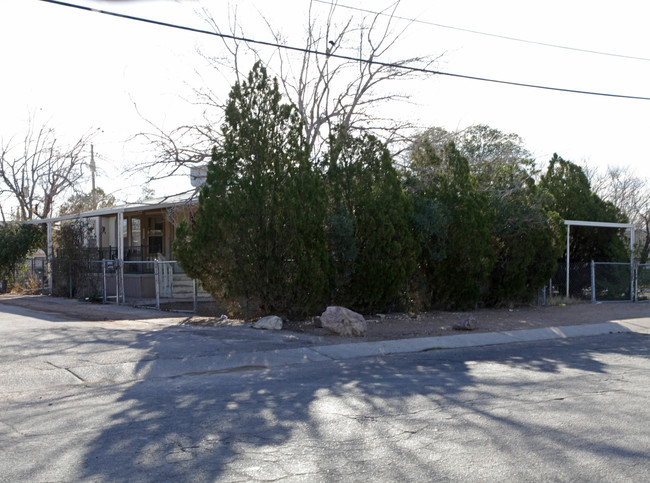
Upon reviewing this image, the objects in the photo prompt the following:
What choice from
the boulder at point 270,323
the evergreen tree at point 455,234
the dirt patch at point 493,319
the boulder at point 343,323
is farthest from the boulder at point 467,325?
the boulder at point 270,323

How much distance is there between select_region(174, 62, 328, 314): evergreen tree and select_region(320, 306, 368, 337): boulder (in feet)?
4.13

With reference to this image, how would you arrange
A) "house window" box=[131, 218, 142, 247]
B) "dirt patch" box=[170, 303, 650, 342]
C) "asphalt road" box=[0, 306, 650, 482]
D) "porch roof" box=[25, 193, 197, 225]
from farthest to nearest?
"house window" box=[131, 218, 142, 247]
"porch roof" box=[25, 193, 197, 225]
"dirt patch" box=[170, 303, 650, 342]
"asphalt road" box=[0, 306, 650, 482]

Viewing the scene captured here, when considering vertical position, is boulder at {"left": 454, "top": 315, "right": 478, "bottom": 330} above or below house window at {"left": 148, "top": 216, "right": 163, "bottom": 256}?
below

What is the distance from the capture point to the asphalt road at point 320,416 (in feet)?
15.7

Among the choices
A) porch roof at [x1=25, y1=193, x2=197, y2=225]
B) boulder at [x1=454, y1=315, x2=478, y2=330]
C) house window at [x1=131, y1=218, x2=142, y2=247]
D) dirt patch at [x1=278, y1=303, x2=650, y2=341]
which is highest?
porch roof at [x1=25, y1=193, x2=197, y2=225]

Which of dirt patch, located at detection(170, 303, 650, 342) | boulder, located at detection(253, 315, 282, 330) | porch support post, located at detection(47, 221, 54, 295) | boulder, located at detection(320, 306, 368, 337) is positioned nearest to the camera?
boulder, located at detection(320, 306, 368, 337)

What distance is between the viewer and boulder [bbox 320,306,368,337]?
41.0 feet

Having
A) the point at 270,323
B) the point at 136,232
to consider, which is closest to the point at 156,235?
the point at 136,232

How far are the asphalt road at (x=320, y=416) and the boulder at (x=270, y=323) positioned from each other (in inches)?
79.8

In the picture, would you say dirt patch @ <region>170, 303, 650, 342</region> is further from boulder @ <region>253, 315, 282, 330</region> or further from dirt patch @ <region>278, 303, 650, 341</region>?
boulder @ <region>253, 315, 282, 330</region>

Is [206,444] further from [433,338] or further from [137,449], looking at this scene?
[433,338]

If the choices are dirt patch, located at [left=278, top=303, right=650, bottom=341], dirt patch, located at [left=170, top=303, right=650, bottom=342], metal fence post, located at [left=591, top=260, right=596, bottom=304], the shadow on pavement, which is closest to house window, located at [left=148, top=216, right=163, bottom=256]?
dirt patch, located at [left=170, top=303, right=650, bottom=342]

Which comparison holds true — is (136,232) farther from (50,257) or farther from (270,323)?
(270,323)

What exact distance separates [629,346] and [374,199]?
6.46 m
